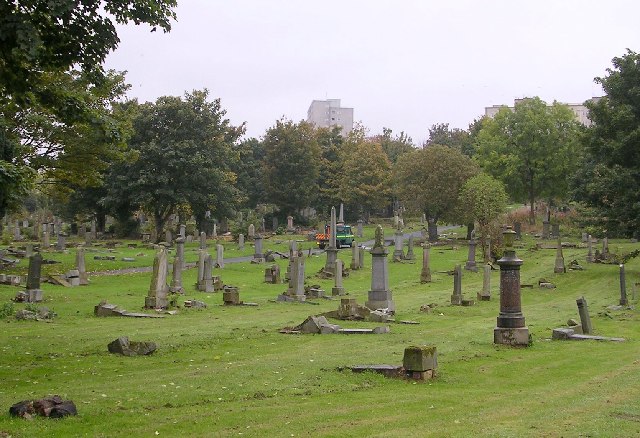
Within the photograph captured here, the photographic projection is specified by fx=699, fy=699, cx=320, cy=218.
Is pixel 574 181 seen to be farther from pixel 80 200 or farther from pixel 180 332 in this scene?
pixel 80 200

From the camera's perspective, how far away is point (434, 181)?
195 feet

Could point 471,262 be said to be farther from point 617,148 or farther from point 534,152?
point 534,152

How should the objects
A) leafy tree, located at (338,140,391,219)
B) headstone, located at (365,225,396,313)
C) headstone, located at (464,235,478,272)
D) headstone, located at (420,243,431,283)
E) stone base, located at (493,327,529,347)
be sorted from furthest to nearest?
leafy tree, located at (338,140,391,219)
headstone, located at (464,235,478,272)
headstone, located at (420,243,431,283)
headstone, located at (365,225,396,313)
stone base, located at (493,327,529,347)

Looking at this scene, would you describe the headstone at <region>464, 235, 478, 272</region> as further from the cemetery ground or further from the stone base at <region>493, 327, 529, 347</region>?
the stone base at <region>493, 327, 529, 347</region>

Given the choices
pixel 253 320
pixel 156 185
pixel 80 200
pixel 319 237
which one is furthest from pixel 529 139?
pixel 253 320

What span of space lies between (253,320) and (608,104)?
82.8 feet

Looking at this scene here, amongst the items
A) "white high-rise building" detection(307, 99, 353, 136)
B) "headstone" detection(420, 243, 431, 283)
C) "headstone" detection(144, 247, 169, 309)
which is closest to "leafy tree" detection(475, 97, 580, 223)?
"headstone" detection(420, 243, 431, 283)

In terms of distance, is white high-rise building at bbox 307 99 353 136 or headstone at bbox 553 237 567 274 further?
white high-rise building at bbox 307 99 353 136

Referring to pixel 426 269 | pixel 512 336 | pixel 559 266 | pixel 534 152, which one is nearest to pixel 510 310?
pixel 512 336

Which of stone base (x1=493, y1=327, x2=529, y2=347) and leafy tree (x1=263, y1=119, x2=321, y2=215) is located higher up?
leafy tree (x1=263, y1=119, x2=321, y2=215)

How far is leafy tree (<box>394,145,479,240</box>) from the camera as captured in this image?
59156 millimetres

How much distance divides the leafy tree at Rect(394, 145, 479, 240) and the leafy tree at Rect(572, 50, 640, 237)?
864 inches

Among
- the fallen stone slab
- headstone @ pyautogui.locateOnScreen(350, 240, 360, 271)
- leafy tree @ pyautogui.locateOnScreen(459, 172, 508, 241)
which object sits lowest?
the fallen stone slab

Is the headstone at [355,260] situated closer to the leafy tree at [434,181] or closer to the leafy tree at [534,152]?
the leafy tree at [434,181]
